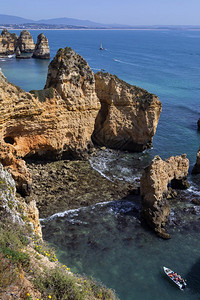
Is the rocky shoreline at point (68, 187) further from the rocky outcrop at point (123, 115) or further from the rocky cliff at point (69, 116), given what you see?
the rocky outcrop at point (123, 115)

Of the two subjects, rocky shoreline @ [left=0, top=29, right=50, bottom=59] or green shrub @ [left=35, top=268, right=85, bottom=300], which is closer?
green shrub @ [left=35, top=268, right=85, bottom=300]

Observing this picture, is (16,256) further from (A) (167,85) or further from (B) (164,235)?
(A) (167,85)

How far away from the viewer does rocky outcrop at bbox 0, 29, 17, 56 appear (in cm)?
11981

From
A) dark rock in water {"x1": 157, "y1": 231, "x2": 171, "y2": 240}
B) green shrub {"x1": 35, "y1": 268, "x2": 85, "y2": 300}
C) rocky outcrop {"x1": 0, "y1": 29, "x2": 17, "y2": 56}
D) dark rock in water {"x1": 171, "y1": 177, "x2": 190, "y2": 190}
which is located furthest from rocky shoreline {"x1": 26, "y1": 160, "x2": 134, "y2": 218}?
rocky outcrop {"x1": 0, "y1": 29, "x2": 17, "y2": 56}

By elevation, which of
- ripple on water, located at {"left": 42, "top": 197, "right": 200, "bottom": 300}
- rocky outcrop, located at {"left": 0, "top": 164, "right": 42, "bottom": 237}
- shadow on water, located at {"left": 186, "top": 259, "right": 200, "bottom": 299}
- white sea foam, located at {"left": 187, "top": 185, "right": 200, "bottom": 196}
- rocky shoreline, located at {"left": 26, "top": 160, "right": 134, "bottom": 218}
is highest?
rocky outcrop, located at {"left": 0, "top": 164, "right": 42, "bottom": 237}

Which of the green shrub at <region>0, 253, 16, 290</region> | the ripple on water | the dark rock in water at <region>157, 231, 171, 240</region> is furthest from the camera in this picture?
the dark rock in water at <region>157, 231, 171, 240</region>

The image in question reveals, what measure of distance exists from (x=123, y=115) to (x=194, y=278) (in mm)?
24864

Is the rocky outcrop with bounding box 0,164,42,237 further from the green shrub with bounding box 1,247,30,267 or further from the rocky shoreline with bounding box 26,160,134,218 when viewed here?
the rocky shoreline with bounding box 26,160,134,218

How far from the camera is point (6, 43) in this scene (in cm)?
12288

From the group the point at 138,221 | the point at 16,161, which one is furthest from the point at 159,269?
the point at 16,161

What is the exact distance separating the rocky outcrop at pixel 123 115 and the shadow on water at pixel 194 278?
70.6ft

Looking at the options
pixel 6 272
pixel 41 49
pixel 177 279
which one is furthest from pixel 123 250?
pixel 41 49

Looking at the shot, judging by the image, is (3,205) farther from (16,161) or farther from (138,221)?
(138,221)

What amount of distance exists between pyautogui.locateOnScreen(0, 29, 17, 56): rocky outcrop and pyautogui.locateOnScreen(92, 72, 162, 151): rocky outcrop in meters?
96.2
